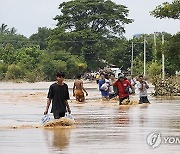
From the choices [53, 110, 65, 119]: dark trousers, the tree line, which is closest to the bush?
the tree line

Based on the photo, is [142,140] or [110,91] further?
[110,91]

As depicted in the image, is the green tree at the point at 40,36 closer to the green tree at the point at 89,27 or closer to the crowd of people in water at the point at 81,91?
the green tree at the point at 89,27

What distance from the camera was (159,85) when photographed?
39438 mm

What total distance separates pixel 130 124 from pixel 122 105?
10239 millimetres

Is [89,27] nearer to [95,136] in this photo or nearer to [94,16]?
[94,16]

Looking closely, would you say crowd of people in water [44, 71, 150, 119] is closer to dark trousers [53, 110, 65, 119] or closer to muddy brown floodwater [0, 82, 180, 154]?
dark trousers [53, 110, 65, 119]

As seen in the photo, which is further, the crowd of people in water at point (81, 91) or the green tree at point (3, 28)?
the green tree at point (3, 28)

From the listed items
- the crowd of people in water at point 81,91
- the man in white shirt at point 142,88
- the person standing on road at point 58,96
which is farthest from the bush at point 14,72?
the person standing on road at point 58,96

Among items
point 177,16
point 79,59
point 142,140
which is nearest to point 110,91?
point 177,16

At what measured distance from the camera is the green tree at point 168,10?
3155 cm

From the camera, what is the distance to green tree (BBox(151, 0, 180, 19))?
104ft

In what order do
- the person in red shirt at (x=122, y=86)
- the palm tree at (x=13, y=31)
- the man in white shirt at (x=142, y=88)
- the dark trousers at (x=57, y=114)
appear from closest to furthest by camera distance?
the dark trousers at (x=57, y=114) → the person in red shirt at (x=122, y=86) → the man in white shirt at (x=142, y=88) → the palm tree at (x=13, y=31)

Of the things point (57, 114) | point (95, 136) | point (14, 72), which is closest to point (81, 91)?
point (57, 114)

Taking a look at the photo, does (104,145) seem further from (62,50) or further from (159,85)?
(62,50)
